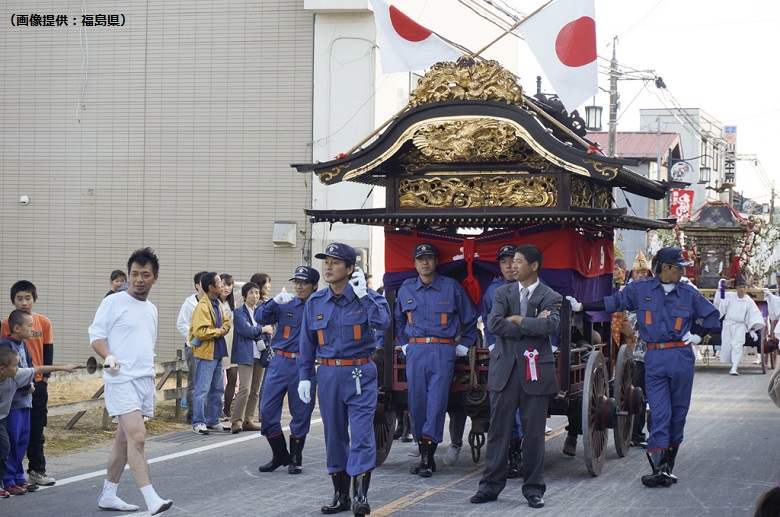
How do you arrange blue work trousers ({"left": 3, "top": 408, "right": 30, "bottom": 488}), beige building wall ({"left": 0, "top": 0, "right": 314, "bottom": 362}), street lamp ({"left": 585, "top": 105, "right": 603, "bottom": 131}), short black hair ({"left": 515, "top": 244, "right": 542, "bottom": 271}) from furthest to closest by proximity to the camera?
street lamp ({"left": 585, "top": 105, "right": 603, "bottom": 131}) < beige building wall ({"left": 0, "top": 0, "right": 314, "bottom": 362}) < blue work trousers ({"left": 3, "top": 408, "right": 30, "bottom": 488}) < short black hair ({"left": 515, "top": 244, "right": 542, "bottom": 271})

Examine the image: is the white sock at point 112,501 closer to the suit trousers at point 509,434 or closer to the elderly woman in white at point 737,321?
the suit trousers at point 509,434

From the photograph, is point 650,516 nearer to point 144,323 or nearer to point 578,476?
point 578,476

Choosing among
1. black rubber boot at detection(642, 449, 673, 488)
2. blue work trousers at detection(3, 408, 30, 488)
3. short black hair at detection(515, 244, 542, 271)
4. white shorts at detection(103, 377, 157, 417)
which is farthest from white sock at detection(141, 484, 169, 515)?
black rubber boot at detection(642, 449, 673, 488)

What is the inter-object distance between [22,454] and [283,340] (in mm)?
2688

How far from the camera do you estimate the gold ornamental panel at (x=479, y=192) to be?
10.3 meters

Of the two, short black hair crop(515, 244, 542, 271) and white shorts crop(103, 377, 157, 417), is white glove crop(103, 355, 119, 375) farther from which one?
short black hair crop(515, 244, 542, 271)

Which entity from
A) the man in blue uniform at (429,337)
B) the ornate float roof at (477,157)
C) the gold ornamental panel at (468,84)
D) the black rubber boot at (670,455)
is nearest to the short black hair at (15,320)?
the ornate float roof at (477,157)

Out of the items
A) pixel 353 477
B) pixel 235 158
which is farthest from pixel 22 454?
pixel 235 158

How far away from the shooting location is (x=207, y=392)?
1341cm

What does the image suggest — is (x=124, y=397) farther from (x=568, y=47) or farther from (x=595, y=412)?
(x=568, y=47)

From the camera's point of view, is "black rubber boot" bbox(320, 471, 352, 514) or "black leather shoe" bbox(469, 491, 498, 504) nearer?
"black rubber boot" bbox(320, 471, 352, 514)

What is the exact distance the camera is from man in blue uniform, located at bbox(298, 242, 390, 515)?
839cm

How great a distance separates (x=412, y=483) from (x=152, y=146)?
13143 mm

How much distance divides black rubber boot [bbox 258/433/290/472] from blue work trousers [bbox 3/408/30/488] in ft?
7.50
